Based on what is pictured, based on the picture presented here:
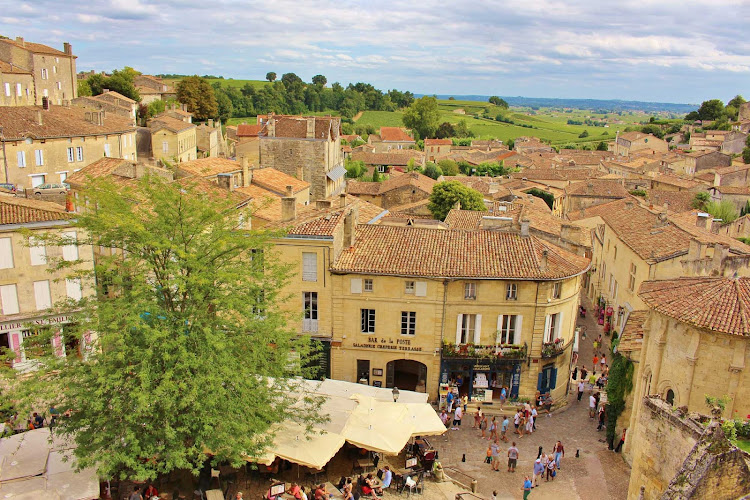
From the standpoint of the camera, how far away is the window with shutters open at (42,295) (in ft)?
94.6

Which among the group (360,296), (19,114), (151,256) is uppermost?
(19,114)

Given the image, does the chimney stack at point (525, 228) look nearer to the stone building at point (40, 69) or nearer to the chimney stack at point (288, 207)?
the chimney stack at point (288, 207)

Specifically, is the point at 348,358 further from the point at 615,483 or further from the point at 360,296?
the point at 615,483

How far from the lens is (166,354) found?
720 inches

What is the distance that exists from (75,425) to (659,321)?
64.1ft

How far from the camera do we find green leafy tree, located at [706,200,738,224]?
63.0 metres

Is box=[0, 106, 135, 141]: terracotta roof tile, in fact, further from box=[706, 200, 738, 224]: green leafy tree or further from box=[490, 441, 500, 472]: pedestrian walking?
box=[706, 200, 738, 224]: green leafy tree

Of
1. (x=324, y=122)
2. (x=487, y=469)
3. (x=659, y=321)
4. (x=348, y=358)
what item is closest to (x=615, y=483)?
(x=487, y=469)

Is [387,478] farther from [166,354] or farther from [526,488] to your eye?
[166,354]

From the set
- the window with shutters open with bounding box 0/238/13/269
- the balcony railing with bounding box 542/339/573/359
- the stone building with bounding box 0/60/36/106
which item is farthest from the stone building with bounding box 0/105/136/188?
the balcony railing with bounding box 542/339/573/359

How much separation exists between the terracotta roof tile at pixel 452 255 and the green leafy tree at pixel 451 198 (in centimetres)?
2948

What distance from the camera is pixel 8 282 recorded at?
28.0 metres

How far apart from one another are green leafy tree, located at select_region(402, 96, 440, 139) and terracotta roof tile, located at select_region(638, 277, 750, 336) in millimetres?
146223

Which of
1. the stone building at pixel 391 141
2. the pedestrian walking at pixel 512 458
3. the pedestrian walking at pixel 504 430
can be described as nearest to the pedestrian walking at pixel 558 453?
the pedestrian walking at pixel 512 458
